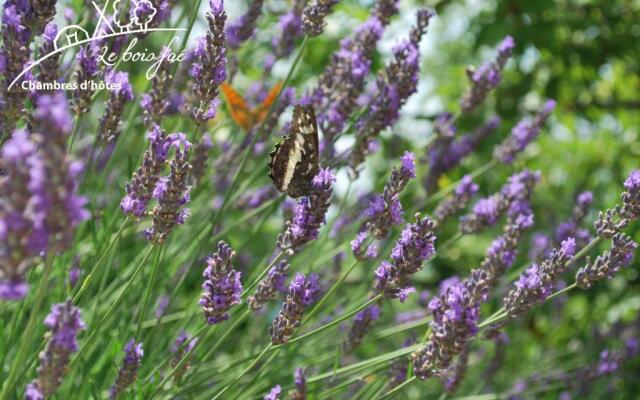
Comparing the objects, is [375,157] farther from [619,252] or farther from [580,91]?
[619,252]

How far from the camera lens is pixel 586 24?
297 centimetres

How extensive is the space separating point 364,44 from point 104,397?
119cm

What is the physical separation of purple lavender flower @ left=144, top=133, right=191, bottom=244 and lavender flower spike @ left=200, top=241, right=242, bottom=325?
104mm

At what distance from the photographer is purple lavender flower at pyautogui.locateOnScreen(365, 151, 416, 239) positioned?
1586 millimetres

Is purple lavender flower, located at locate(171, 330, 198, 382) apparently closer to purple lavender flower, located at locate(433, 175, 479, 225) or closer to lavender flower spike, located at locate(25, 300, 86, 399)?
lavender flower spike, located at locate(25, 300, 86, 399)

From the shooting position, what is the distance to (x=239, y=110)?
226cm

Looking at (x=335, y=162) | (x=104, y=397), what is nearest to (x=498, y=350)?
(x=335, y=162)

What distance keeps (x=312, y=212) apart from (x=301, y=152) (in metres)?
0.34

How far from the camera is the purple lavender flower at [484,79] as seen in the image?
229 cm

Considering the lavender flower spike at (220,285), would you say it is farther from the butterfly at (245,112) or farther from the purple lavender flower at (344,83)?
the butterfly at (245,112)

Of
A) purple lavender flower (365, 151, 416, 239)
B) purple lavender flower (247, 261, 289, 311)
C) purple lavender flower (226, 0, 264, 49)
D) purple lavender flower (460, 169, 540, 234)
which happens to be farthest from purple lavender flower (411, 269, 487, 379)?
purple lavender flower (226, 0, 264, 49)

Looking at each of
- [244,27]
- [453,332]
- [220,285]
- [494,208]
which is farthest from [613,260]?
[244,27]

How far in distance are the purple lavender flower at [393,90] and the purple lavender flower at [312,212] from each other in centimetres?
56

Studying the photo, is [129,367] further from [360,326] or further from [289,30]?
→ [289,30]
